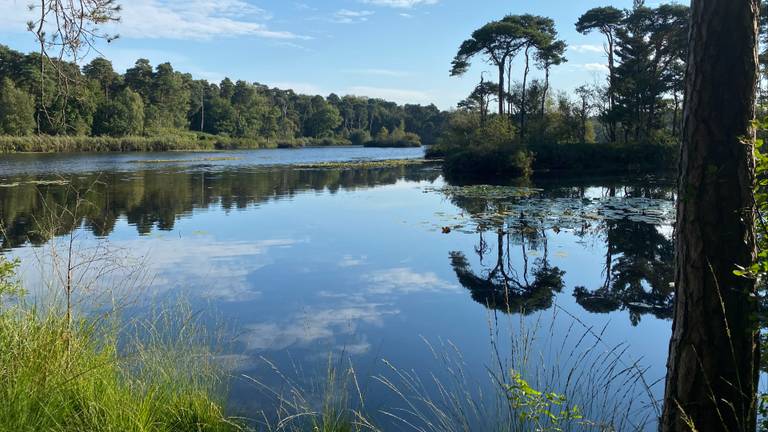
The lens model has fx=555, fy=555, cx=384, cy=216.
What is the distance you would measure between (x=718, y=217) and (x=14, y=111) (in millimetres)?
58572

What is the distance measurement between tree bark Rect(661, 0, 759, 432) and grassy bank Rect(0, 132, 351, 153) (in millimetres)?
40867

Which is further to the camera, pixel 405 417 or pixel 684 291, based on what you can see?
pixel 405 417

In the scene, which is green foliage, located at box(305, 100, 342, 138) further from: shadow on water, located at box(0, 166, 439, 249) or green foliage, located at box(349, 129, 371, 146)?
shadow on water, located at box(0, 166, 439, 249)

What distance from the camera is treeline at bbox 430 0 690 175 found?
29.6 m

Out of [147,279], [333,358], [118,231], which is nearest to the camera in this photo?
[333,358]

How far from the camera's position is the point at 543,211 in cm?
1492

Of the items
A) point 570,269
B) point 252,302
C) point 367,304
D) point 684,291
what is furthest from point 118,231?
point 684,291

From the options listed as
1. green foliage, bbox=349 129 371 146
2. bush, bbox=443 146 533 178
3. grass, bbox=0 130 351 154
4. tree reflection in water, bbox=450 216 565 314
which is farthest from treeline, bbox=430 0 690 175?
green foliage, bbox=349 129 371 146

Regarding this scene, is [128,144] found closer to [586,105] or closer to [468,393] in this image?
[586,105]

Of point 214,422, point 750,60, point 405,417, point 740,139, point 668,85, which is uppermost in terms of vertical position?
point 668,85

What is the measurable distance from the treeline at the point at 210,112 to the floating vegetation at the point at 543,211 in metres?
32.5

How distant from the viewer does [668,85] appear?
31.5 metres

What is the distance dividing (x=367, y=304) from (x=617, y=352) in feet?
9.99

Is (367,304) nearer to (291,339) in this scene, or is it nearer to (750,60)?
(291,339)
